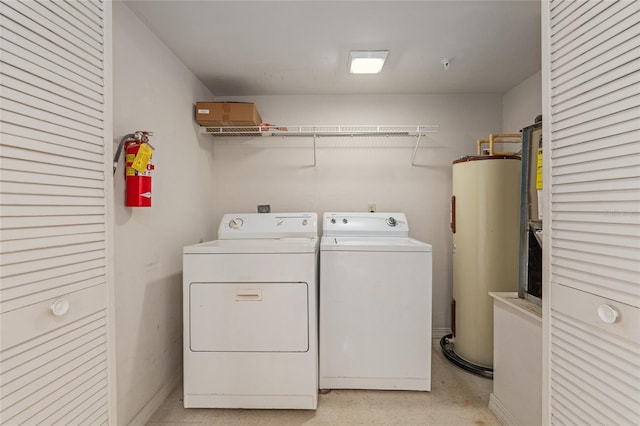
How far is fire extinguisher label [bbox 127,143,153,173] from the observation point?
1484 millimetres

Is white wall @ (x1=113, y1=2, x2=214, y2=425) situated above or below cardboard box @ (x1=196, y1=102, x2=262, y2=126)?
below

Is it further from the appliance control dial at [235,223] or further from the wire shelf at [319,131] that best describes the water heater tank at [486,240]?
the appliance control dial at [235,223]

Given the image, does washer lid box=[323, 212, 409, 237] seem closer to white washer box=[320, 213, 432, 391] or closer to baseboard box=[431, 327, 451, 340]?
white washer box=[320, 213, 432, 391]

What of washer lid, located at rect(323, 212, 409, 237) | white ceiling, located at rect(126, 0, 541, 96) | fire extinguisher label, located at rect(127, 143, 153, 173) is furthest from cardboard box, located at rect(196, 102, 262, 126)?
washer lid, located at rect(323, 212, 409, 237)

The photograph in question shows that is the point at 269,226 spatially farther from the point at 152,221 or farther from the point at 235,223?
the point at 152,221

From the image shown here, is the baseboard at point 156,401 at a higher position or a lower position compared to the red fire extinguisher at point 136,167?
lower

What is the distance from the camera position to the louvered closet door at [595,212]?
2.48 ft

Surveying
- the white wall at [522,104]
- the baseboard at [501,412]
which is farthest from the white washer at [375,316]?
the white wall at [522,104]

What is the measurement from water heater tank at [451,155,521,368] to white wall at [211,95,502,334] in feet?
1.60

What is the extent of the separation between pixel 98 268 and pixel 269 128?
1.82m

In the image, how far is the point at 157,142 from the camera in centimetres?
185

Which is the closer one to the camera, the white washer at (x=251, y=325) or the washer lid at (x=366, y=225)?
the white washer at (x=251, y=325)

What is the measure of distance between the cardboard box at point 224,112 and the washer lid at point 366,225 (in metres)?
1.08

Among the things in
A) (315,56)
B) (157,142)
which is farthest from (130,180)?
(315,56)
